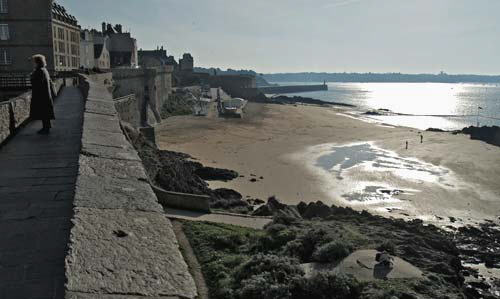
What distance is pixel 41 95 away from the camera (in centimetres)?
855

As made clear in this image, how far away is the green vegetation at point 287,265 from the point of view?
23.6 feet

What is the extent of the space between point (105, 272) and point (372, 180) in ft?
90.3

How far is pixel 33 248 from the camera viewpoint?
12.1ft

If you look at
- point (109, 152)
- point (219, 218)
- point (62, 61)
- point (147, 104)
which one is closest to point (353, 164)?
point (147, 104)

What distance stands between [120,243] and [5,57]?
3188cm

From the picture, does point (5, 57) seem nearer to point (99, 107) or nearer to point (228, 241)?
point (99, 107)

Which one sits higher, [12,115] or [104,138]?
[12,115]

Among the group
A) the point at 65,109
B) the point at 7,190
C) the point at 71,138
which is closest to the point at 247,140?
the point at 65,109

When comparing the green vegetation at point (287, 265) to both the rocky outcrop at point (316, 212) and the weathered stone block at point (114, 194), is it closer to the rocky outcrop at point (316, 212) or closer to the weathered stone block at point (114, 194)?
the weathered stone block at point (114, 194)

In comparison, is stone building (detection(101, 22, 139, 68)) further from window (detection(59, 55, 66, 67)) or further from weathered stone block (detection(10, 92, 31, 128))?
weathered stone block (detection(10, 92, 31, 128))

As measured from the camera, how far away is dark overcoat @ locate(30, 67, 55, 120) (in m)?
8.37

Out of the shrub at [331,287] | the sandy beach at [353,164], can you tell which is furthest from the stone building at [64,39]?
the shrub at [331,287]

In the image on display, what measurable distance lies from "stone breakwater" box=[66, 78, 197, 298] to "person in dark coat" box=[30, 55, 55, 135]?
4.05 metres

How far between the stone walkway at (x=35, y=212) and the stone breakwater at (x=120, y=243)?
0.22m
